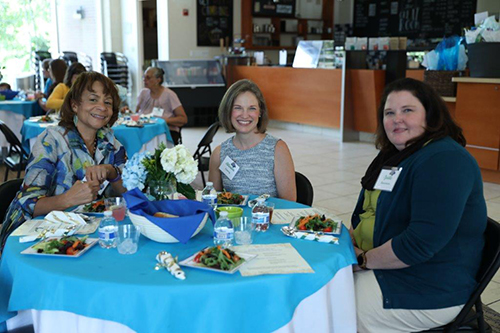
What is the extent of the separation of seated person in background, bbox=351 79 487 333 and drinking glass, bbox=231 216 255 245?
443mm

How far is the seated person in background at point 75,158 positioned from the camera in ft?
7.45

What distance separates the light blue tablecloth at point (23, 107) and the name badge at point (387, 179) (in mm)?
5946

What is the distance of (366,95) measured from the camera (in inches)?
334

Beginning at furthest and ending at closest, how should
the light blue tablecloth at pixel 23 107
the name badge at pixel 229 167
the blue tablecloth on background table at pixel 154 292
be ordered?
1. the light blue tablecloth at pixel 23 107
2. the name badge at pixel 229 167
3. the blue tablecloth on background table at pixel 154 292

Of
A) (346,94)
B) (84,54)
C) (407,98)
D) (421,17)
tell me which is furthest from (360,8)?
(407,98)

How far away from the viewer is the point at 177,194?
7.02 ft

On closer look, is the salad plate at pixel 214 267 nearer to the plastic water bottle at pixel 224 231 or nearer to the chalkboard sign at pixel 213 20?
the plastic water bottle at pixel 224 231

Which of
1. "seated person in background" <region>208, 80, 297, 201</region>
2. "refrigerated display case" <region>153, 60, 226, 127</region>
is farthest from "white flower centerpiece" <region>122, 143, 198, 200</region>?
"refrigerated display case" <region>153, 60, 226, 127</region>

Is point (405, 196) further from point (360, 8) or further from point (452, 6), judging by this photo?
point (360, 8)

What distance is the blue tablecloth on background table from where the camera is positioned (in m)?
1.51

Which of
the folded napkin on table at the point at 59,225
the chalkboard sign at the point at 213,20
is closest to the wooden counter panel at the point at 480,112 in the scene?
the folded napkin on table at the point at 59,225

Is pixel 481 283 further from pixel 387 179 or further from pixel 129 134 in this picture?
pixel 129 134

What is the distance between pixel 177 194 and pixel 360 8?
12531mm

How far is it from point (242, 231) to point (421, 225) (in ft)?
2.02
